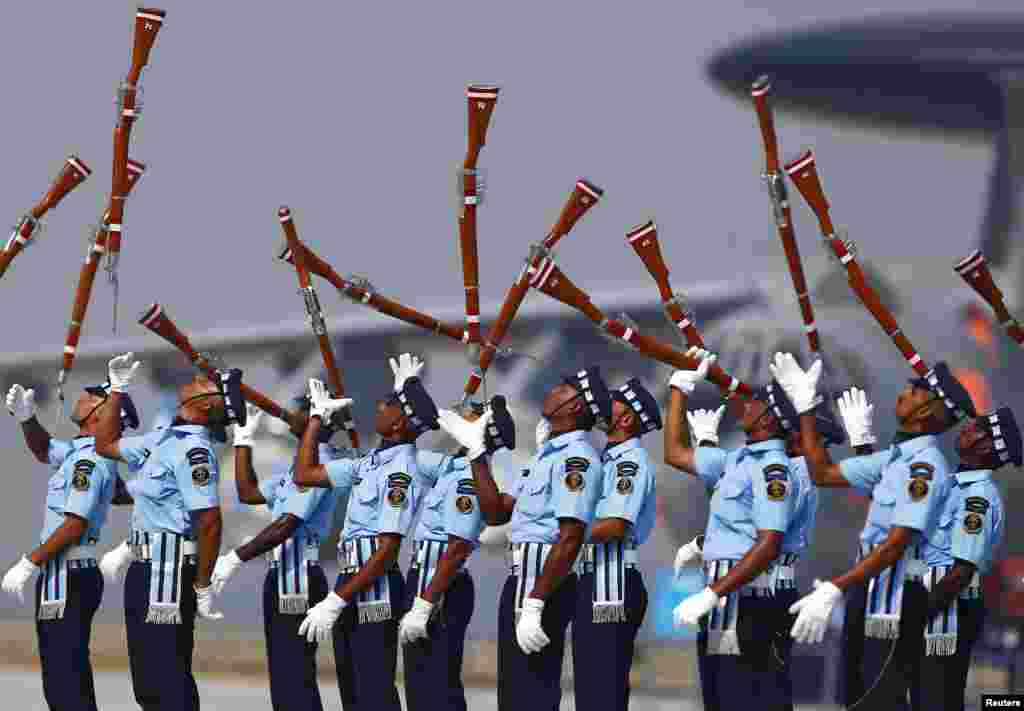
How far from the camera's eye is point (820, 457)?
1053 centimetres

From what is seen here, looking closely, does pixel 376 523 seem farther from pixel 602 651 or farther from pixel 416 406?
pixel 602 651

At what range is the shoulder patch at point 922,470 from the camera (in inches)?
404

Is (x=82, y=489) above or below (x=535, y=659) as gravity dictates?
above

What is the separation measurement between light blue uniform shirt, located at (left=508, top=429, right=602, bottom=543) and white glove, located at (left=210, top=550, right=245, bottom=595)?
1.98 metres

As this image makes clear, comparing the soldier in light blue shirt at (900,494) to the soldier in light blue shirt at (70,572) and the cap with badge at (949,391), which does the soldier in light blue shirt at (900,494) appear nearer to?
the cap with badge at (949,391)

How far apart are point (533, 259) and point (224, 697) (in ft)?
32.1

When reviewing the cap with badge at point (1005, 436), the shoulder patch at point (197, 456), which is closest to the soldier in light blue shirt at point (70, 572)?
the shoulder patch at point (197, 456)

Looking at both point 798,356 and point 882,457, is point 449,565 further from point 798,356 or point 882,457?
point 798,356

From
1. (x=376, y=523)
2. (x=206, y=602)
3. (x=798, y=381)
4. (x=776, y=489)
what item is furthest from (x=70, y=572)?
(x=798, y=381)

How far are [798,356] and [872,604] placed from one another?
13241mm

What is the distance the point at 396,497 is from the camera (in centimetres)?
1127

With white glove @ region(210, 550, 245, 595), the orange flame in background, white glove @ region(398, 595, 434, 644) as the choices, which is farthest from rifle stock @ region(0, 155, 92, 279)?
the orange flame in background

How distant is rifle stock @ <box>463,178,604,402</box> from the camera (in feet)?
36.9

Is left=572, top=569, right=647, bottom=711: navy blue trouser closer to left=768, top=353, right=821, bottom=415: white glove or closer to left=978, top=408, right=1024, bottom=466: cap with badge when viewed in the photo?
left=768, top=353, right=821, bottom=415: white glove
